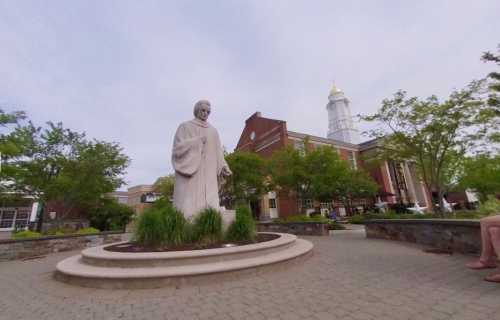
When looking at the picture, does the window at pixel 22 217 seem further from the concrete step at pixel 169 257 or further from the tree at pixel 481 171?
the tree at pixel 481 171

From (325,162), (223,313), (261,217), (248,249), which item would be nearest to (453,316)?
(223,313)

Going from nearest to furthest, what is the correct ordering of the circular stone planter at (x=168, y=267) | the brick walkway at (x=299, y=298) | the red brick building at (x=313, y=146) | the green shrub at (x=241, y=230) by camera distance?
1. the brick walkway at (x=299, y=298)
2. the circular stone planter at (x=168, y=267)
3. the green shrub at (x=241, y=230)
4. the red brick building at (x=313, y=146)

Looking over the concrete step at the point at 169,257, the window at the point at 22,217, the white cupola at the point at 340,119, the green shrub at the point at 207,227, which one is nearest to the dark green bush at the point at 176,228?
the green shrub at the point at 207,227

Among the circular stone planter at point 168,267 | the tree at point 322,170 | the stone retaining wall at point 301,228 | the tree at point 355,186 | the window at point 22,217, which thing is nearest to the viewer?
the circular stone planter at point 168,267

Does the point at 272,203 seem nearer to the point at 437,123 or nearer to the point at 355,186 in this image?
the point at 355,186

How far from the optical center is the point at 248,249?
15.3ft

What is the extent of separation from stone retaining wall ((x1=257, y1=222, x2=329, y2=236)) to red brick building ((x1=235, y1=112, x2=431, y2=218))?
9425 millimetres

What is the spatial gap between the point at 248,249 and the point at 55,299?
3306mm

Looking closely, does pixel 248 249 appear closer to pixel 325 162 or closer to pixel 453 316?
pixel 453 316

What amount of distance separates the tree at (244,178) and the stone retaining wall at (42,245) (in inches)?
351

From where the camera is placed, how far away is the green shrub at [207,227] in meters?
5.60

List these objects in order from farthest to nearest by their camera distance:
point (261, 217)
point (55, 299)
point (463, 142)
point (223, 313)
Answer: point (261, 217) → point (463, 142) → point (55, 299) → point (223, 313)

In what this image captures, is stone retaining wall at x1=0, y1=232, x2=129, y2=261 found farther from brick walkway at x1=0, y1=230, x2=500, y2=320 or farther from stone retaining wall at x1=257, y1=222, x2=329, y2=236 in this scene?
stone retaining wall at x1=257, y1=222, x2=329, y2=236

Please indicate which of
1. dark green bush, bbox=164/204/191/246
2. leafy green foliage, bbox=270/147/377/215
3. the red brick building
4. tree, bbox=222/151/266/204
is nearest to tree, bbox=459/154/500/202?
the red brick building
